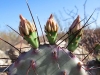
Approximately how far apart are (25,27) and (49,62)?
274 millimetres

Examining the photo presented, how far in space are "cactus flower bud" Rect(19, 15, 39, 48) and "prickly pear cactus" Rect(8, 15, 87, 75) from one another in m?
0.03

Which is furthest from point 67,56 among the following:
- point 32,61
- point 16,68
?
point 16,68

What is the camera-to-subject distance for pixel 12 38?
49.8 feet

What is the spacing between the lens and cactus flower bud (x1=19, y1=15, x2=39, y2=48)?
164cm

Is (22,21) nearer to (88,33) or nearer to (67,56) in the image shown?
(67,56)

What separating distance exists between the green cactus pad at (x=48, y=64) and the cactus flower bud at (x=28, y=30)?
0.08 metres

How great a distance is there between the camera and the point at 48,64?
5.61 ft

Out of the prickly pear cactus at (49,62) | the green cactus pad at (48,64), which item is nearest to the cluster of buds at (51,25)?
the prickly pear cactus at (49,62)

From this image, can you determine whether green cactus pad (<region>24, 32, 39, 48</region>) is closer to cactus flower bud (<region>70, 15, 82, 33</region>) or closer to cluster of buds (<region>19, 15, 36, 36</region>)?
cluster of buds (<region>19, 15, 36, 36</region>)

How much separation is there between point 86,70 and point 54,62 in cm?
22

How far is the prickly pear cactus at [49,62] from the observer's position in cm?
169

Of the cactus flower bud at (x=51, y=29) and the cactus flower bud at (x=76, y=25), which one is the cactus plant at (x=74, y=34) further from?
the cactus flower bud at (x=51, y=29)

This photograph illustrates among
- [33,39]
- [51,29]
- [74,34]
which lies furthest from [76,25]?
[33,39]

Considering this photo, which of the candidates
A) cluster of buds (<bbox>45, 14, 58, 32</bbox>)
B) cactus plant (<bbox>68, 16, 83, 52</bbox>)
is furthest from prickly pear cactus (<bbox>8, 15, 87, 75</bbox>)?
cactus plant (<bbox>68, 16, 83, 52</bbox>)
